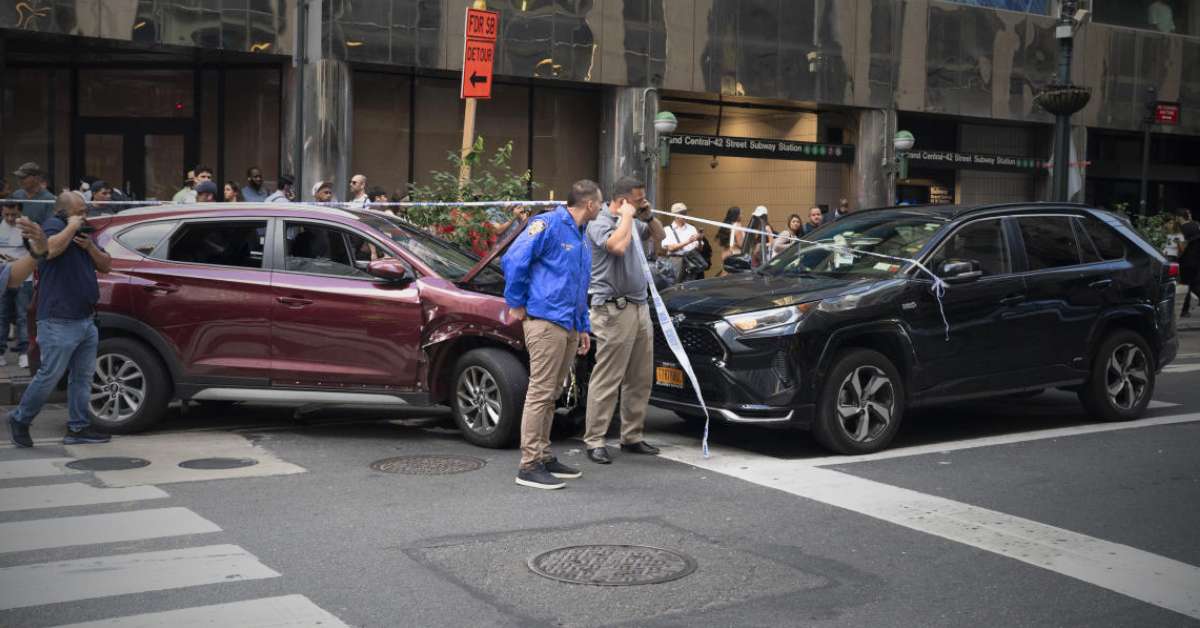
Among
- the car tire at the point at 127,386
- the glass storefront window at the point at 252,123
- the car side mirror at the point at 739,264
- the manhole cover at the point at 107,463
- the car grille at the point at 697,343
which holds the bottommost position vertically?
the manhole cover at the point at 107,463

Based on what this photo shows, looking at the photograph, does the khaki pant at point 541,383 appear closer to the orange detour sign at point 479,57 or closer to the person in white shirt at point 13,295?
the orange detour sign at point 479,57

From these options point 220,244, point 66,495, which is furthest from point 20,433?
point 220,244

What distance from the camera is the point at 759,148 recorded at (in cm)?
2619

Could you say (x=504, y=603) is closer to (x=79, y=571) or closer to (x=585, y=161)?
(x=79, y=571)

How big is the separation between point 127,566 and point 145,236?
4.67 meters

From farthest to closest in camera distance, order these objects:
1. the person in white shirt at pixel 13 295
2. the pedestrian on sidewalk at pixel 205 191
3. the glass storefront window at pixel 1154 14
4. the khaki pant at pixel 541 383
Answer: the glass storefront window at pixel 1154 14 → the pedestrian on sidewalk at pixel 205 191 → the person in white shirt at pixel 13 295 → the khaki pant at pixel 541 383

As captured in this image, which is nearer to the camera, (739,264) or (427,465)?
(427,465)

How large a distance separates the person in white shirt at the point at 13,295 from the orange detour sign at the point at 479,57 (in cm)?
470

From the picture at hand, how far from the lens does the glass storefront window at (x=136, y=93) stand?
2162cm

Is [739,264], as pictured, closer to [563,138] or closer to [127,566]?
[127,566]

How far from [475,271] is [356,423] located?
1847mm

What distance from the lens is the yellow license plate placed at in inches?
361

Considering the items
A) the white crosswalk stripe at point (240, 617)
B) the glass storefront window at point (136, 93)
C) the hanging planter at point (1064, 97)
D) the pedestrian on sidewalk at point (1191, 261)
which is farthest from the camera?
the glass storefront window at point (136, 93)

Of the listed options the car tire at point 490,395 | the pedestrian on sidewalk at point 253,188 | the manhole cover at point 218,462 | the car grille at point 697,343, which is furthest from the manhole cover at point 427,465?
the pedestrian on sidewalk at point 253,188
